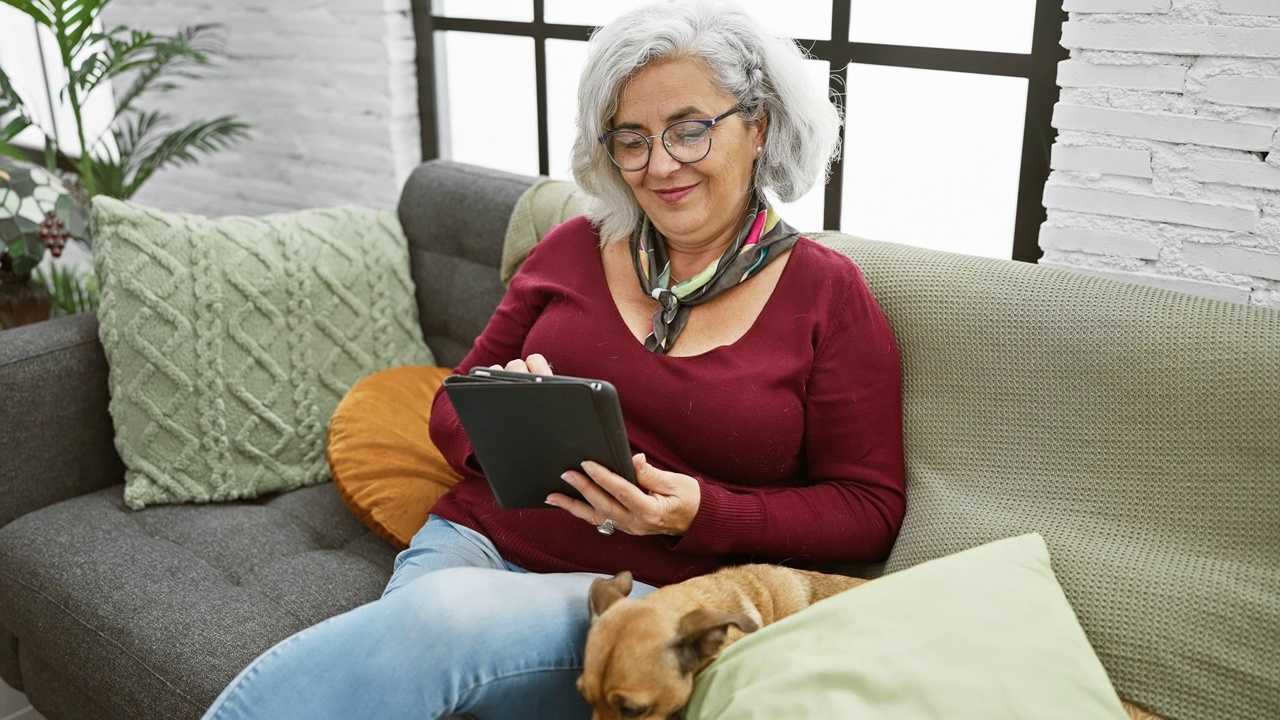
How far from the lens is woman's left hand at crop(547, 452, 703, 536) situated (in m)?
1.28

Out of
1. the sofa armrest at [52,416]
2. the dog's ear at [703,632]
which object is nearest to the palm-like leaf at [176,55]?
the sofa armrest at [52,416]

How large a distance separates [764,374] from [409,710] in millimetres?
653

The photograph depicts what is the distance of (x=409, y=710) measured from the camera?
45.8 inches

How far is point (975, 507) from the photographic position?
138 centimetres

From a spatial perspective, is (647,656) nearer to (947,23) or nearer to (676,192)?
(676,192)

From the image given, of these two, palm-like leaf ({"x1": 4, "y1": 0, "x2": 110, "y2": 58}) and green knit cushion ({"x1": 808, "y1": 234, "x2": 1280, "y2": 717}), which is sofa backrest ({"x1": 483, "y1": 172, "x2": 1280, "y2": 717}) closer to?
green knit cushion ({"x1": 808, "y1": 234, "x2": 1280, "y2": 717})

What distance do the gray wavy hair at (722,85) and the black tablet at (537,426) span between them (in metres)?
0.50

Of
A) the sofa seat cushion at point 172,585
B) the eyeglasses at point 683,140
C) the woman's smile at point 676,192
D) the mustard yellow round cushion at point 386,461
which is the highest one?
the eyeglasses at point 683,140

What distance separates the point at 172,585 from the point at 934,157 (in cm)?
166

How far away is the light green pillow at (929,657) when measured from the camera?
1047 millimetres

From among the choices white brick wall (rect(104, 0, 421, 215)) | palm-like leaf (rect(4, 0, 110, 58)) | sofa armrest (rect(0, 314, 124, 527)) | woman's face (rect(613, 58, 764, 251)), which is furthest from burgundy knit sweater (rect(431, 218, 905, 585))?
palm-like leaf (rect(4, 0, 110, 58))

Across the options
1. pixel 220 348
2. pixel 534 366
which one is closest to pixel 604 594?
pixel 534 366

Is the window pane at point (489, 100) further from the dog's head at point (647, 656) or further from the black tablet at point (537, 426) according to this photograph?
the dog's head at point (647, 656)

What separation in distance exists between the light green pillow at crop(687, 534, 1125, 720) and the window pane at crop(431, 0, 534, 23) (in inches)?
79.0
